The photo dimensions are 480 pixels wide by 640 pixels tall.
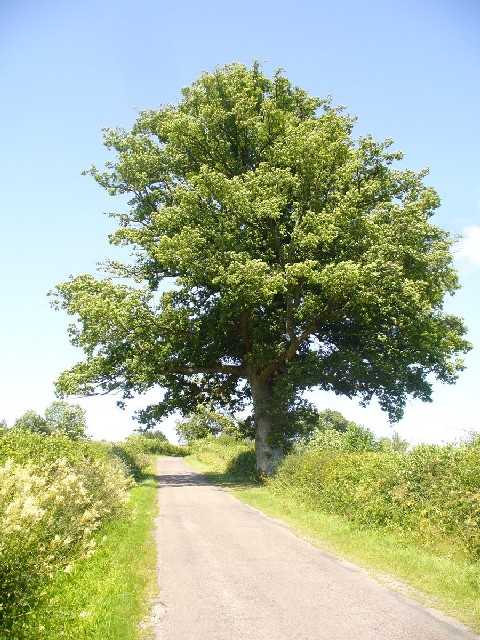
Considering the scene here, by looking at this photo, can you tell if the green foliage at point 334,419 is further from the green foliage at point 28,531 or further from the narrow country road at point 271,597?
the green foliage at point 28,531

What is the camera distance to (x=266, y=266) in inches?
890

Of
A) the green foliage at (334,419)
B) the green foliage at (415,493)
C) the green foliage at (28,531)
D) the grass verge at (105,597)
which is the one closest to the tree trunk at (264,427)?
the green foliage at (415,493)

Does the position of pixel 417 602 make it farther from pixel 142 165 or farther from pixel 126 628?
pixel 142 165

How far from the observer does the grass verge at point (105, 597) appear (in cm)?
623

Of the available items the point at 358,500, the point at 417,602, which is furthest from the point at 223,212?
the point at 417,602

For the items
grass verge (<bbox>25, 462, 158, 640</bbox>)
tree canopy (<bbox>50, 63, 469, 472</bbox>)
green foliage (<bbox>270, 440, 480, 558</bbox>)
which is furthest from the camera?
tree canopy (<bbox>50, 63, 469, 472</bbox>)

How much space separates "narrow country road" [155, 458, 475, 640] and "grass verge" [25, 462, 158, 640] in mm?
374

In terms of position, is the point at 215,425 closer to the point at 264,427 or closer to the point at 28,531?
the point at 264,427

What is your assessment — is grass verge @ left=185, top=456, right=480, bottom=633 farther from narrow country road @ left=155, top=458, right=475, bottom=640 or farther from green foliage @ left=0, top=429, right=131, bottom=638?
green foliage @ left=0, top=429, right=131, bottom=638

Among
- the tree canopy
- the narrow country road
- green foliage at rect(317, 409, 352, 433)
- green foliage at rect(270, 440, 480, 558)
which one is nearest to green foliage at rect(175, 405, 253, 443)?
the tree canopy

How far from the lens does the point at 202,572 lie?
377 inches

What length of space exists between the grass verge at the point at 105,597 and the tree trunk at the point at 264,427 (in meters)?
16.0

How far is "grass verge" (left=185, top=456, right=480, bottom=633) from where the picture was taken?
26.0 ft

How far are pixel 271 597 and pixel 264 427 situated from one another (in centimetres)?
2030
